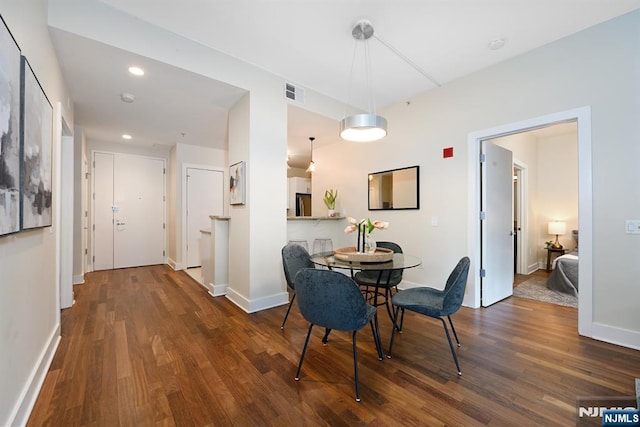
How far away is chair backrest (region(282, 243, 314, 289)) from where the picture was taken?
2499 millimetres

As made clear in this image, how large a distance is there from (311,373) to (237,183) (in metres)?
2.26

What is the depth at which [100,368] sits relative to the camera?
6.18 ft

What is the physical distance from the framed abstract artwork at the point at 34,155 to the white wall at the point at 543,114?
3681mm

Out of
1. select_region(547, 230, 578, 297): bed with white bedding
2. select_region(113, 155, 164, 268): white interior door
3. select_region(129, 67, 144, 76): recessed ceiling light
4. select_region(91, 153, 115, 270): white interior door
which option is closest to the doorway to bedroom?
select_region(547, 230, 578, 297): bed with white bedding

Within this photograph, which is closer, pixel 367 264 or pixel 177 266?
pixel 367 264

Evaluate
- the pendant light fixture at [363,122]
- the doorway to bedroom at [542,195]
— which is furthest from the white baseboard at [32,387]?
the doorway to bedroom at [542,195]

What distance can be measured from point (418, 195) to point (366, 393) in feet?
8.70

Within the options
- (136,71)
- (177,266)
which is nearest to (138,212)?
(177,266)

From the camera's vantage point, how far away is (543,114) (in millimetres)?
2580

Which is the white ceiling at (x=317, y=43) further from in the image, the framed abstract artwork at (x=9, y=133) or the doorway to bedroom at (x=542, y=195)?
the doorway to bedroom at (x=542, y=195)

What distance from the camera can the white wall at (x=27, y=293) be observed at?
1.23m

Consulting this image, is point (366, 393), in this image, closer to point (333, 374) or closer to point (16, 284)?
point (333, 374)

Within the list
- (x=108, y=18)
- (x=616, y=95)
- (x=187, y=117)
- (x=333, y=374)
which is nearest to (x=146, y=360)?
(x=333, y=374)

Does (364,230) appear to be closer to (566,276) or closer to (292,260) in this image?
(292,260)
